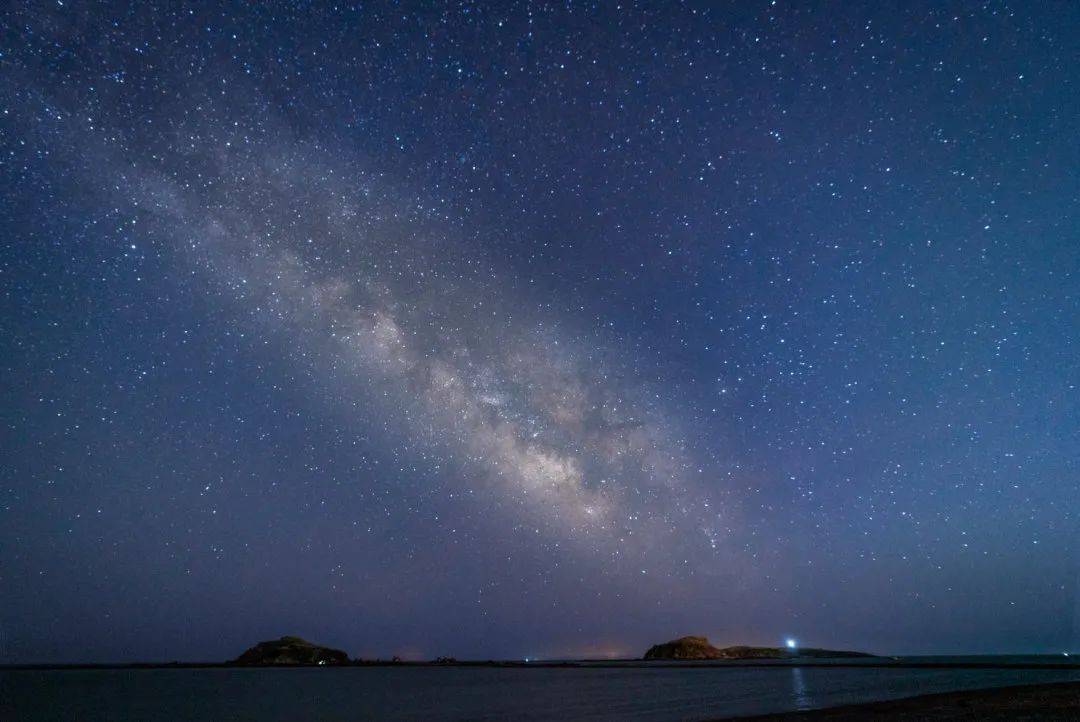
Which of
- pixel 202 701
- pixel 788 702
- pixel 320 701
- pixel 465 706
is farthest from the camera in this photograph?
pixel 202 701

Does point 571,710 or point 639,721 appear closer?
point 639,721

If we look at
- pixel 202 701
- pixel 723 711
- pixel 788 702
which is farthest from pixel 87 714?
pixel 788 702

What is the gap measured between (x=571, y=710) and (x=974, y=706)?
70.5 feet

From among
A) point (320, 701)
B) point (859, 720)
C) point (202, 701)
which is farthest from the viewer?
point (202, 701)

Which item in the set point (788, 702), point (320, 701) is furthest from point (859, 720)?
point (320, 701)

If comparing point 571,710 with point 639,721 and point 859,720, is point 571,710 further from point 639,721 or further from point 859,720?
point 859,720

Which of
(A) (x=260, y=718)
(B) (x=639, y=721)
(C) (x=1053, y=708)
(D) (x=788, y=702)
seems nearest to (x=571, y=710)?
(B) (x=639, y=721)

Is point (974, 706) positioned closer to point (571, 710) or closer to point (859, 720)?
point (859, 720)

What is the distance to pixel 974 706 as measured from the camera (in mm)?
29938

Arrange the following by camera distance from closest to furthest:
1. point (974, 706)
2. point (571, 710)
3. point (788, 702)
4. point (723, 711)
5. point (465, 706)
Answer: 1. point (974, 706)
2. point (723, 711)
3. point (571, 710)
4. point (788, 702)
5. point (465, 706)

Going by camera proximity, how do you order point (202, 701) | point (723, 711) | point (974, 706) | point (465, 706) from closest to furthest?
point (974, 706) → point (723, 711) → point (465, 706) → point (202, 701)

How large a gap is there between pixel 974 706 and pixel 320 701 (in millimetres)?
48503

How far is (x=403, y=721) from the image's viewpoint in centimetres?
3469

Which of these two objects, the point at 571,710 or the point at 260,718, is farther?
the point at 260,718
